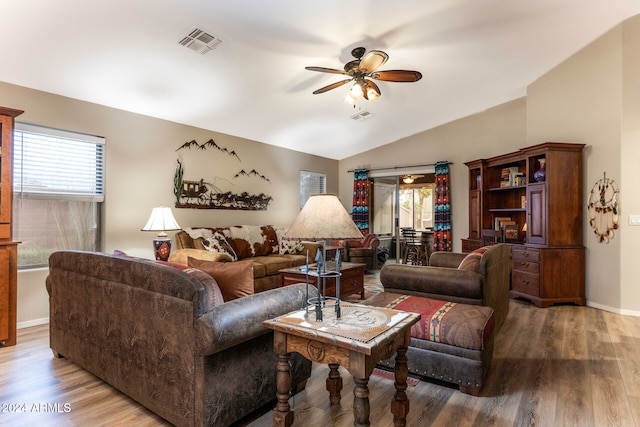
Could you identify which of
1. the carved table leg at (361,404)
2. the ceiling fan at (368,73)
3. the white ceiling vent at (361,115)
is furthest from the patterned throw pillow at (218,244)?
the carved table leg at (361,404)

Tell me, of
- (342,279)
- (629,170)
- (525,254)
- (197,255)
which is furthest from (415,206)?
(197,255)

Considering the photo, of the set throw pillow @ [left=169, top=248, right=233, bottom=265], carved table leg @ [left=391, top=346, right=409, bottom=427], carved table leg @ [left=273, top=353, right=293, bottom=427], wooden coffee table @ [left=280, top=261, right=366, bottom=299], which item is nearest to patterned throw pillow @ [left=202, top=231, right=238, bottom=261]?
throw pillow @ [left=169, top=248, right=233, bottom=265]

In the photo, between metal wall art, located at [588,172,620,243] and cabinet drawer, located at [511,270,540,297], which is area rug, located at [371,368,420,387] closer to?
cabinet drawer, located at [511,270,540,297]

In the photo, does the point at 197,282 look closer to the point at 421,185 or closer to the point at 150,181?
the point at 150,181

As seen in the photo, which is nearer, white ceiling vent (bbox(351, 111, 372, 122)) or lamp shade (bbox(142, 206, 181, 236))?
lamp shade (bbox(142, 206, 181, 236))

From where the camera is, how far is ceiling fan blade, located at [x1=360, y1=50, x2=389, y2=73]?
309 cm

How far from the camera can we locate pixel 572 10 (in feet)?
11.5

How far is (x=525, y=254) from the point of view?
4656 millimetres

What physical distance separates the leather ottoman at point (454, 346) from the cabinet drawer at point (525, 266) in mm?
2503

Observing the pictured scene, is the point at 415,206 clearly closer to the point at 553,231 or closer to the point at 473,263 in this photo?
the point at 553,231

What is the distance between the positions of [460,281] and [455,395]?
100cm

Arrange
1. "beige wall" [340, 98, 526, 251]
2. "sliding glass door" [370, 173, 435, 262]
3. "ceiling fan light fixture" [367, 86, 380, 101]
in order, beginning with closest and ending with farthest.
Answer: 1. "ceiling fan light fixture" [367, 86, 380, 101]
2. "beige wall" [340, 98, 526, 251]
3. "sliding glass door" [370, 173, 435, 262]

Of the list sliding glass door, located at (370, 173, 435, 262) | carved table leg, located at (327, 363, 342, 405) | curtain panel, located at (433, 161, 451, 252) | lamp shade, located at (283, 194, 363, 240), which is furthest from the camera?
sliding glass door, located at (370, 173, 435, 262)

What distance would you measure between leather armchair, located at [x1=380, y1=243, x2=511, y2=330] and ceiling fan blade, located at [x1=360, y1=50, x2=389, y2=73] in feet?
6.26
